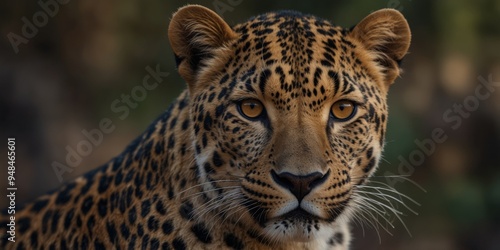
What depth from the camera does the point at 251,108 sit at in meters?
5.48

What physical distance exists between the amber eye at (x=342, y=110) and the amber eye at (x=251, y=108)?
0.50 metres

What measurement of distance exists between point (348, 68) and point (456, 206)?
10.1m

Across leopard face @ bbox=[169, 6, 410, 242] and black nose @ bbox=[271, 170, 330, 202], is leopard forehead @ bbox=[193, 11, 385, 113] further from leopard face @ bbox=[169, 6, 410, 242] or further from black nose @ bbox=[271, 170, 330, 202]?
black nose @ bbox=[271, 170, 330, 202]

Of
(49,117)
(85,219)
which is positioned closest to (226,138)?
(85,219)

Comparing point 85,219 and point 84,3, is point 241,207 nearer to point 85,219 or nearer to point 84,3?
point 85,219

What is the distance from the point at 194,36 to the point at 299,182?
145cm

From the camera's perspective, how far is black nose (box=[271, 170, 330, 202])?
4984 millimetres

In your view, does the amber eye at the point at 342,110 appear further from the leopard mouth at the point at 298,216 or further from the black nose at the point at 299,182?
the leopard mouth at the point at 298,216

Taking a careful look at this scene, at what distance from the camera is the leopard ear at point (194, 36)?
5.69 metres

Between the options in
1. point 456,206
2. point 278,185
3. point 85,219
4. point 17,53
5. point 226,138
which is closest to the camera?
point 278,185

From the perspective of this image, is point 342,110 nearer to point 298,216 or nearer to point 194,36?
point 298,216

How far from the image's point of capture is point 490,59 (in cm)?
1505

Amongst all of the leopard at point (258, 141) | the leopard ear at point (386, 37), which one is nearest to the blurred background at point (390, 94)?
the leopard ear at point (386, 37)

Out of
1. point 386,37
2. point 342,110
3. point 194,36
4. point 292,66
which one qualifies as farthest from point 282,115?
point 386,37
